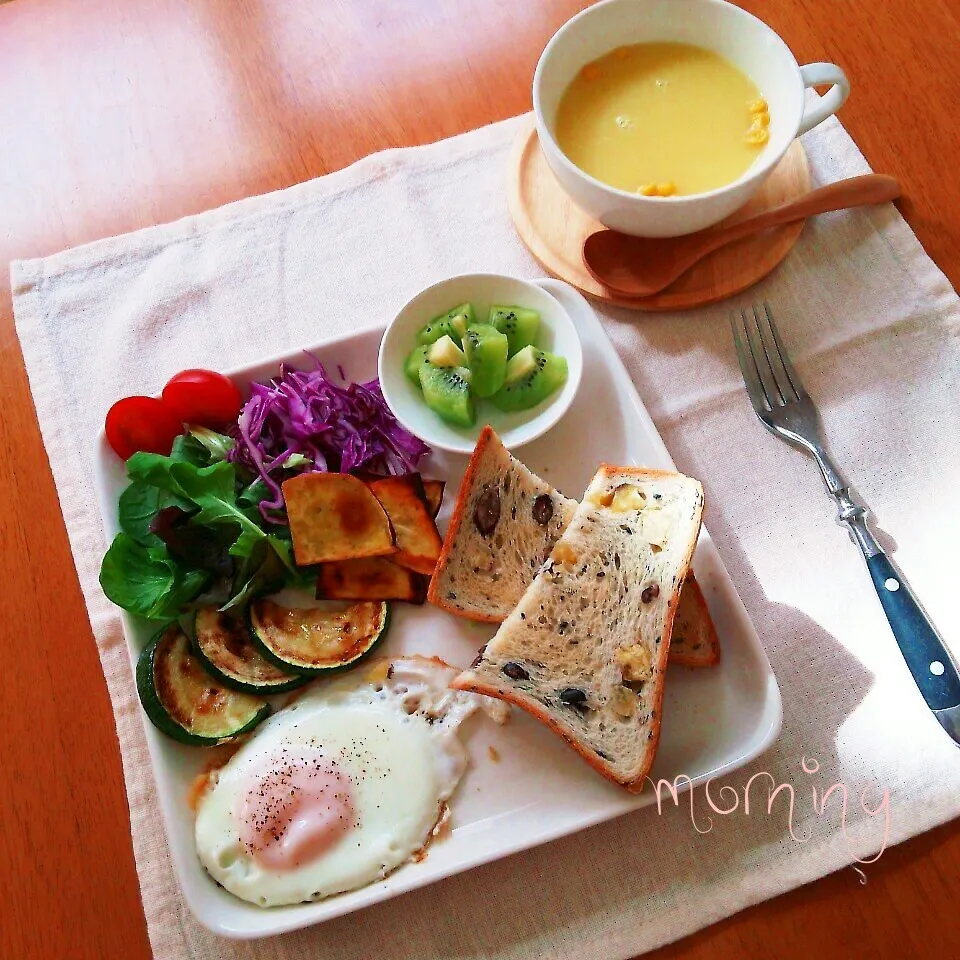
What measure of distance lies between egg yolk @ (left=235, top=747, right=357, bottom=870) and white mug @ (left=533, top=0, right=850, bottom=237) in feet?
4.94

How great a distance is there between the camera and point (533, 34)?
294 cm

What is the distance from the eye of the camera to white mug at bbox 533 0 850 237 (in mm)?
2246

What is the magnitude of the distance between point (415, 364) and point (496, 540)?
52cm

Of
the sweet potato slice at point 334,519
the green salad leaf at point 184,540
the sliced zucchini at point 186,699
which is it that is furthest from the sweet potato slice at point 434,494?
the sliced zucchini at point 186,699

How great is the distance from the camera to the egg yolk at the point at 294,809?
1.97 meters

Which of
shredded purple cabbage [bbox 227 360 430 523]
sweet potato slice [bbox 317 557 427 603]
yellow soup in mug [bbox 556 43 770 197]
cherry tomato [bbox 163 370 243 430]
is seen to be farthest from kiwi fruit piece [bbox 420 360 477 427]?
yellow soup in mug [bbox 556 43 770 197]

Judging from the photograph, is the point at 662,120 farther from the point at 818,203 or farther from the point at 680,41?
the point at 818,203

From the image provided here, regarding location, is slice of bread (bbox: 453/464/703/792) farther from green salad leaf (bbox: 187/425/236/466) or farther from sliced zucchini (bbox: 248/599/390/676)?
green salad leaf (bbox: 187/425/236/466)

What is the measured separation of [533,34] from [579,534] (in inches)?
71.2

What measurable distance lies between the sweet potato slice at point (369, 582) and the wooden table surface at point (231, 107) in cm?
65

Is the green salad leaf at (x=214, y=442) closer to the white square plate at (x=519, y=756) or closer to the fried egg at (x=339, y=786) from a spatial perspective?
the white square plate at (x=519, y=756)

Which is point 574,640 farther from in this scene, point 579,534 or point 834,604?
point 834,604

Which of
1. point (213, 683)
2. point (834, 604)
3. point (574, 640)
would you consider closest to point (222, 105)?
point (213, 683)

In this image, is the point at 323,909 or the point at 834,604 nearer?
the point at 323,909
